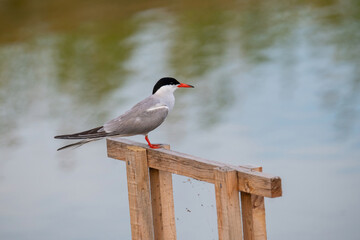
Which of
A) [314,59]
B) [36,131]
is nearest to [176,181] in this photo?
[36,131]

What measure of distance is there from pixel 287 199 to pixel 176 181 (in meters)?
1.27

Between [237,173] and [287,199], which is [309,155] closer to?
[287,199]

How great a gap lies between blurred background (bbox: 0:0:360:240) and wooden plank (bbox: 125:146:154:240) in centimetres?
244

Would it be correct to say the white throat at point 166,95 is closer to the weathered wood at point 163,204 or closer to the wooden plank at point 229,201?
the weathered wood at point 163,204

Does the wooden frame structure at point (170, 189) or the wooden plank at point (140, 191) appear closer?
the wooden frame structure at point (170, 189)

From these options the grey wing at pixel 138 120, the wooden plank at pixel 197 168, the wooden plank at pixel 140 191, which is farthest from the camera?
the grey wing at pixel 138 120

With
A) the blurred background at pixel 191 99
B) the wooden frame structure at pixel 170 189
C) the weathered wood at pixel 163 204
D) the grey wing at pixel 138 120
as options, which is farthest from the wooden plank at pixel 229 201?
the blurred background at pixel 191 99

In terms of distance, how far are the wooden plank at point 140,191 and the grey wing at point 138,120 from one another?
14cm

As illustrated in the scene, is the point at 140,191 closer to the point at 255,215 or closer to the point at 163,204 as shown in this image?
the point at 163,204

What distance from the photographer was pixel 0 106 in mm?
12891

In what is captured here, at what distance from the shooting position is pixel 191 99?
1248cm

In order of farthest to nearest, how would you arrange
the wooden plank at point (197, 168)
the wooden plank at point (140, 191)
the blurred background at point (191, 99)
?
the blurred background at point (191, 99) < the wooden plank at point (140, 191) < the wooden plank at point (197, 168)

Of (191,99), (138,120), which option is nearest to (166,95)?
(138,120)

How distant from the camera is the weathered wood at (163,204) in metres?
6.09
